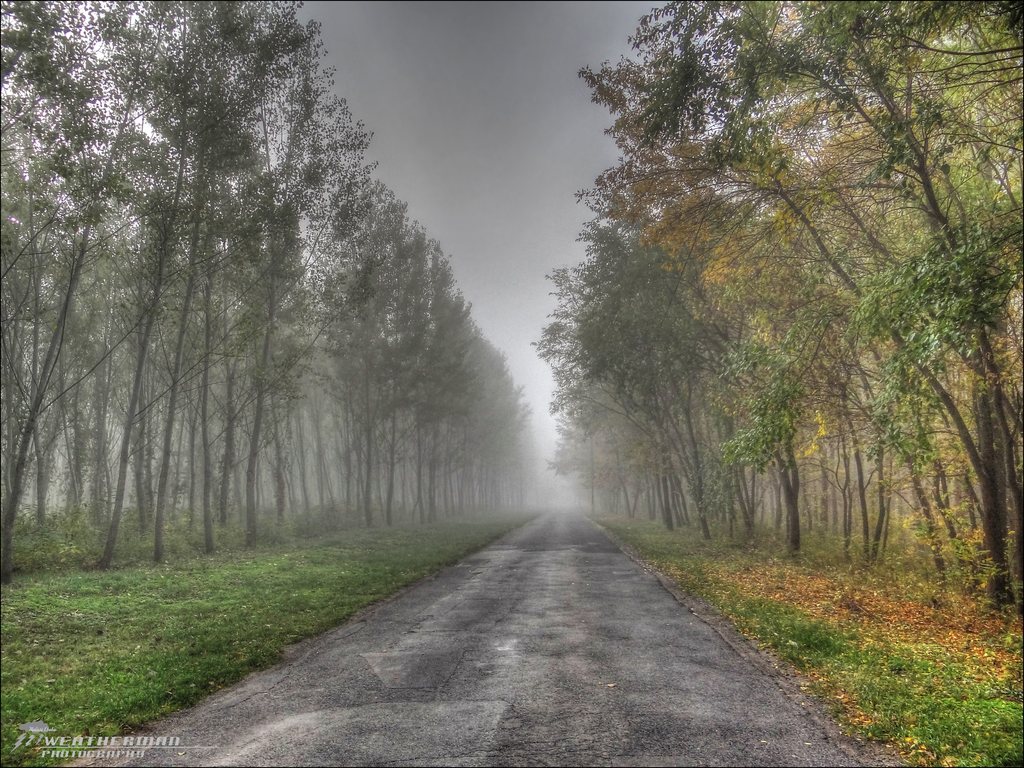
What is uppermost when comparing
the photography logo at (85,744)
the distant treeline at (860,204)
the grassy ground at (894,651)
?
the distant treeline at (860,204)

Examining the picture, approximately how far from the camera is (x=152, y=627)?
8.80 metres

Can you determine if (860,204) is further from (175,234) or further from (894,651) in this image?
(175,234)

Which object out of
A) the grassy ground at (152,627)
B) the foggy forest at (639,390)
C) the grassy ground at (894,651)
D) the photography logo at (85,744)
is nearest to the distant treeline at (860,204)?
the foggy forest at (639,390)

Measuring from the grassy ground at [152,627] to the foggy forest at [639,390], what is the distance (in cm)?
8

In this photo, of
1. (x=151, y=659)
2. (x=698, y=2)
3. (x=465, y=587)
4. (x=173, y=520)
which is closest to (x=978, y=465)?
(x=698, y=2)

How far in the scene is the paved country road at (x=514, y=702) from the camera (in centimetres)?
448

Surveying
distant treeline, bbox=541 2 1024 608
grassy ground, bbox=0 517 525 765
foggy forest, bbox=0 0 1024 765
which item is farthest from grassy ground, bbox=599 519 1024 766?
grassy ground, bbox=0 517 525 765

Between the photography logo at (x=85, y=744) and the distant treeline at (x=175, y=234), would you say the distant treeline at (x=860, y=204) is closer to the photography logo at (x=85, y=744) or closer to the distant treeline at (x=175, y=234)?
the photography logo at (x=85, y=744)

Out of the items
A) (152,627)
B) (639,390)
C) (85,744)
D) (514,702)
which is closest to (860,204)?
(514,702)

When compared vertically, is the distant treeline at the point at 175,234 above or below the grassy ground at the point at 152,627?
above

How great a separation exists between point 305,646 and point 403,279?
26.4 metres

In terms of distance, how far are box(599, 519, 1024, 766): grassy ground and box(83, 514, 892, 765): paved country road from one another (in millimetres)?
634

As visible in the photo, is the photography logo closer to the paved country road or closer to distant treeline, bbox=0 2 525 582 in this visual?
the paved country road

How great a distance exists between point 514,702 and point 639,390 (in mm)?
18922
